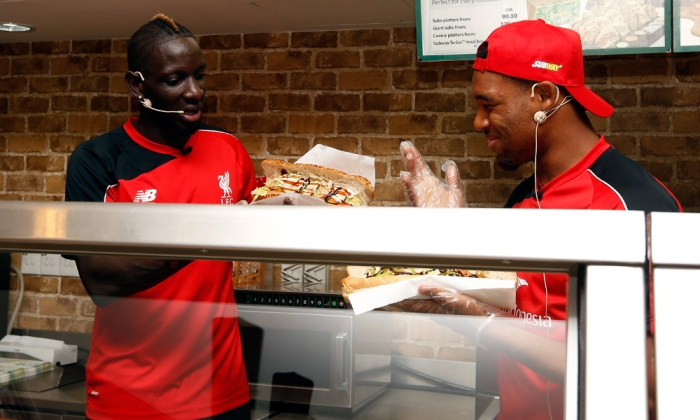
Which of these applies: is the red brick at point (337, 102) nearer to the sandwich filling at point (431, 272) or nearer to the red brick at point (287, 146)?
the red brick at point (287, 146)

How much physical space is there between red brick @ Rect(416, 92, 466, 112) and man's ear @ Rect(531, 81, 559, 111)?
1.26 meters

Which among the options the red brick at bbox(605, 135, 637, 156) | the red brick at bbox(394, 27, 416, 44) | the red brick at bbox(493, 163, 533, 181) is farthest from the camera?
the red brick at bbox(394, 27, 416, 44)

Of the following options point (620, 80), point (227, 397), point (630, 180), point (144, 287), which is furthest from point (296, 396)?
point (620, 80)

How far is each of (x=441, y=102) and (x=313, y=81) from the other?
1.82ft

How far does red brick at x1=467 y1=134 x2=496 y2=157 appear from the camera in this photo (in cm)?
264

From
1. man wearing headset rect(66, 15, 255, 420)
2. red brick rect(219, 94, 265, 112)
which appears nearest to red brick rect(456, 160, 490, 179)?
red brick rect(219, 94, 265, 112)

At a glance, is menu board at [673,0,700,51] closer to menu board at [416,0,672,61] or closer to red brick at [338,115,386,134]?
menu board at [416,0,672,61]

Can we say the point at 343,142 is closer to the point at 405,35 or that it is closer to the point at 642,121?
the point at 405,35

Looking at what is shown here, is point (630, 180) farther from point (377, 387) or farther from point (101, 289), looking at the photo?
point (101, 289)

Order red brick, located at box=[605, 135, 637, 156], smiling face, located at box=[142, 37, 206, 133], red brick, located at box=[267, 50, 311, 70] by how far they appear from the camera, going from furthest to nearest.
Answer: red brick, located at box=[267, 50, 311, 70], red brick, located at box=[605, 135, 637, 156], smiling face, located at box=[142, 37, 206, 133]

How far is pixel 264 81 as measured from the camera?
2865mm

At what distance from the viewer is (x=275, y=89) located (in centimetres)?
285

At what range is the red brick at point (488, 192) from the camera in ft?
8.54

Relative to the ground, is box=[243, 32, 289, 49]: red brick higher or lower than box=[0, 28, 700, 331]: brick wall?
higher
